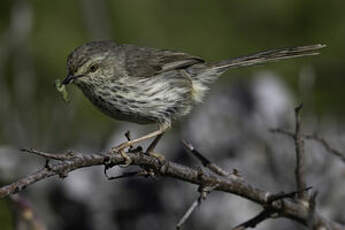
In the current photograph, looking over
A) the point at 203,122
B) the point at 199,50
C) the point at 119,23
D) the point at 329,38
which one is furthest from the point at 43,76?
the point at 329,38

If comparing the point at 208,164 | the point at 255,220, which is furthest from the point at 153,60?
the point at 255,220

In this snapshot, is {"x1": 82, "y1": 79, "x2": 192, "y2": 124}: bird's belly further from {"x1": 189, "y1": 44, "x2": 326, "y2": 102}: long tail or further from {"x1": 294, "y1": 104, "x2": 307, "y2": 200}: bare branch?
{"x1": 294, "y1": 104, "x2": 307, "y2": 200}: bare branch

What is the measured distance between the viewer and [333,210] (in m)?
5.66

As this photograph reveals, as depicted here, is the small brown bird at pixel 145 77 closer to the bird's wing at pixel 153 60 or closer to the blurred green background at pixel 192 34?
the bird's wing at pixel 153 60

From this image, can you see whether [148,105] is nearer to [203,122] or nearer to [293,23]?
[203,122]

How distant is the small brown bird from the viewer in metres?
4.72

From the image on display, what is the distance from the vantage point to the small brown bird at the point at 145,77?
15.5 feet

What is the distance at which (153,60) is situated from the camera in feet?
17.1

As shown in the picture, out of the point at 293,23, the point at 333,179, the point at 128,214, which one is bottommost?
the point at 128,214

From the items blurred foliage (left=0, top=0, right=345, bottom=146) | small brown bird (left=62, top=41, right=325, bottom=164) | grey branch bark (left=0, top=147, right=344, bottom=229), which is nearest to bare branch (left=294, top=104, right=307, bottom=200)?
grey branch bark (left=0, top=147, right=344, bottom=229)

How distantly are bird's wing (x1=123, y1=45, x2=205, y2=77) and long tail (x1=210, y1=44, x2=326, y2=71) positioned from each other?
21cm

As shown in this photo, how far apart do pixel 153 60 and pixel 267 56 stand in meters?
0.90

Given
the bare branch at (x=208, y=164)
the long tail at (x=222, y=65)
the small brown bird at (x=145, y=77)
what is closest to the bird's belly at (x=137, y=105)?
the small brown bird at (x=145, y=77)

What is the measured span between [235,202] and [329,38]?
3.86 meters
